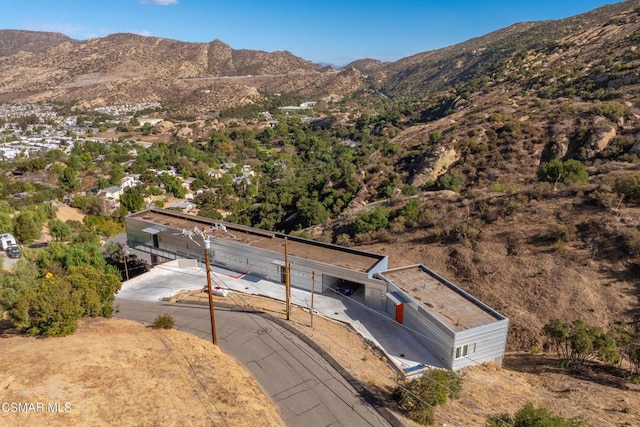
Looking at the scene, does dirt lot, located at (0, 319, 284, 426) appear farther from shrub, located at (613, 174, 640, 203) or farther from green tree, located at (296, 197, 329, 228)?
green tree, located at (296, 197, 329, 228)

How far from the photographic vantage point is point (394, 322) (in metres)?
23.0

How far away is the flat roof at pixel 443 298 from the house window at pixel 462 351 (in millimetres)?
790

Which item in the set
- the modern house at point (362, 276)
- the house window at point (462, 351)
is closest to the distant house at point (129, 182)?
the modern house at point (362, 276)

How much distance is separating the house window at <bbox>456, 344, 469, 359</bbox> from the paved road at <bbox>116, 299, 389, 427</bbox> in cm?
550

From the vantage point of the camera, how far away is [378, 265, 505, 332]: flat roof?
20.0 meters

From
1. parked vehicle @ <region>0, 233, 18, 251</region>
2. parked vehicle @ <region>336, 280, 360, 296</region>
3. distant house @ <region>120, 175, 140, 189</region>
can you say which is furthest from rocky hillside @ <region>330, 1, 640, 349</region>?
distant house @ <region>120, 175, 140, 189</region>

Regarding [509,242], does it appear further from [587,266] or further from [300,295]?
[300,295]

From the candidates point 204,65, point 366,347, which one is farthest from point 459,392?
point 204,65

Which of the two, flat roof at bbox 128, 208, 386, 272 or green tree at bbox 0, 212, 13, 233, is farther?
green tree at bbox 0, 212, 13, 233

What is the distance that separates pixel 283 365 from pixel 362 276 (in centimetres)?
794

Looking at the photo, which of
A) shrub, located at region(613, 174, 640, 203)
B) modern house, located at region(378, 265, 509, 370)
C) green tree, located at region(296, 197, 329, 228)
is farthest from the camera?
green tree, located at region(296, 197, 329, 228)

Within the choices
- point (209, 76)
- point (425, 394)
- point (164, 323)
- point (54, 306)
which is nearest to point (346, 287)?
point (164, 323)

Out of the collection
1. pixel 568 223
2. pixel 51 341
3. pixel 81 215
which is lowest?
pixel 81 215

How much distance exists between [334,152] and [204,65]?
4880 inches
